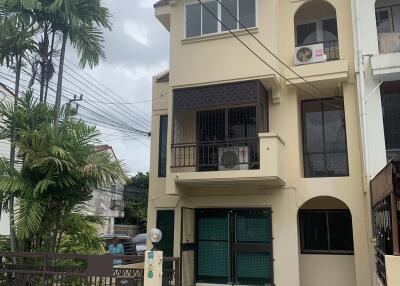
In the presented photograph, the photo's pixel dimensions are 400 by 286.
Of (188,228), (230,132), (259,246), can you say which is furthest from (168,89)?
(259,246)

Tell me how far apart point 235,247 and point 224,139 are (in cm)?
300

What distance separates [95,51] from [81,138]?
116 inches

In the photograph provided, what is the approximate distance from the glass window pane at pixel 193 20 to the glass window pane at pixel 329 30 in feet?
12.2

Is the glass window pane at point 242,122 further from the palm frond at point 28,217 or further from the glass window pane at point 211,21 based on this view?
the palm frond at point 28,217

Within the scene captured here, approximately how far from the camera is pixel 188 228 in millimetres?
11977

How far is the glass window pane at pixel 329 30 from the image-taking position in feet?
40.4

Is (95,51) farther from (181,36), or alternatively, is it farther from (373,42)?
(373,42)

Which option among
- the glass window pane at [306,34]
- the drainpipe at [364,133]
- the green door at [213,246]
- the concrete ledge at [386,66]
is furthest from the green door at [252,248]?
the glass window pane at [306,34]

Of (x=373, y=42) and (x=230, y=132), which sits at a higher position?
(x=373, y=42)

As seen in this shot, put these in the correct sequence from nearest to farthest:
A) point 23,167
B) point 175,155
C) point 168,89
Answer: point 23,167
point 175,155
point 168,89

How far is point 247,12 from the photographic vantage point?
11.9 m

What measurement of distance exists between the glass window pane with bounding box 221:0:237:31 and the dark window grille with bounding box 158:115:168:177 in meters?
3.37

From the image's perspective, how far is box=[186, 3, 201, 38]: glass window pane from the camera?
12.3m

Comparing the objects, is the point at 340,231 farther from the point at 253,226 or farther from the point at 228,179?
the point at 228,179
